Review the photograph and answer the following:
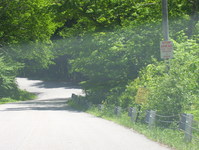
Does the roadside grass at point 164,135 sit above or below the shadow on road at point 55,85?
above

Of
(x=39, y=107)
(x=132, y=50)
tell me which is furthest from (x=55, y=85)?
(x=132, y=50)

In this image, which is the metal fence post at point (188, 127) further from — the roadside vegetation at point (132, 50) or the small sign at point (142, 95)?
the small sign at point (142, 95)

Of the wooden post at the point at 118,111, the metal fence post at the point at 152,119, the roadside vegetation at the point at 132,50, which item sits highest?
the roadside vegetation at the point at 132,50

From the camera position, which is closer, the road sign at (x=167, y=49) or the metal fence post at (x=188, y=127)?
the metal fence post at (x=188, y=127)

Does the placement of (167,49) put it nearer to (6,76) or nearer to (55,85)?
(6,76)

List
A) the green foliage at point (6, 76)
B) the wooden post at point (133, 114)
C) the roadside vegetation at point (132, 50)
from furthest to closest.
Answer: the green foliage at point (6, 76) → the wooden post at point (133, 114) → the roadside vegetation at point (132, 50)

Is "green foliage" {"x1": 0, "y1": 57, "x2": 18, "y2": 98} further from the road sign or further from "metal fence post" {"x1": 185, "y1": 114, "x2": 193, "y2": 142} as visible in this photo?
"metal fence post" {"x1": 185, "y1": 114, "x2": 193, "y2": 142}

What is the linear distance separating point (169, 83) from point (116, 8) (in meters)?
15.9

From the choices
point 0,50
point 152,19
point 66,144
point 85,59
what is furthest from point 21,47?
point 66,144

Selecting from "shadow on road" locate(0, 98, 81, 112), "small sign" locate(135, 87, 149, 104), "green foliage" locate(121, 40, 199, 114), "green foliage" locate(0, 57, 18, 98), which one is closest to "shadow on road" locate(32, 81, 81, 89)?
"green foliage" locate(0, 57, 18, 98)

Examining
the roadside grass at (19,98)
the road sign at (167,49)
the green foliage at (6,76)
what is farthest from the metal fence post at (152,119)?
the roadside grass at (19,98)

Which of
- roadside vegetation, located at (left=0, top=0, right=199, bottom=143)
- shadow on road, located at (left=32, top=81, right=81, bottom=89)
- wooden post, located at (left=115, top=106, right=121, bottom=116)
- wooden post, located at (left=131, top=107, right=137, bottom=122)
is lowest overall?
shadow on road, located at (left=32, top=81, right=81, bottom=89)

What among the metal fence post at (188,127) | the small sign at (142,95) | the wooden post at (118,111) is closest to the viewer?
the metal fence post at (188,127)

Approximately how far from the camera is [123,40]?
99.6 ft
